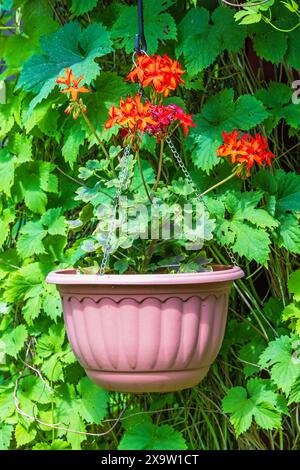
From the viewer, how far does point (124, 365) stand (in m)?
1.58

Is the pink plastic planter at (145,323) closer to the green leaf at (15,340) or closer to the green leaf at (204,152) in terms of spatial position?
the green leaf at (204,152)

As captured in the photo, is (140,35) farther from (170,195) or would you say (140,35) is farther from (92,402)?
(92,402)

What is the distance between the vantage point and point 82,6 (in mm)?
1881

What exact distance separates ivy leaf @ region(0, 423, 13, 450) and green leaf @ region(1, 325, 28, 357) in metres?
0.19

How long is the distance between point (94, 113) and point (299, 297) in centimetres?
67

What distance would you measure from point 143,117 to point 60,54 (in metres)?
0.43

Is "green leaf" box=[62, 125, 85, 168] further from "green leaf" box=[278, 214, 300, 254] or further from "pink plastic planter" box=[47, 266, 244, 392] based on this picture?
"green leaf" box=[278, 214, 300, 254]

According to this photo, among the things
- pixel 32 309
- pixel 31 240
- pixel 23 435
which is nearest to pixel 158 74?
pixel 31 240

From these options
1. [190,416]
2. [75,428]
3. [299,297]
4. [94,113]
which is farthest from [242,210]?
[75,428]

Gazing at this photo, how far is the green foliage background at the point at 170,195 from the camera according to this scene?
1793 millimetres

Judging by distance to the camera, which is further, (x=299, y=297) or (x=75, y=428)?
(x=75, y=428)

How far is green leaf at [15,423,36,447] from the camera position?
2014mm

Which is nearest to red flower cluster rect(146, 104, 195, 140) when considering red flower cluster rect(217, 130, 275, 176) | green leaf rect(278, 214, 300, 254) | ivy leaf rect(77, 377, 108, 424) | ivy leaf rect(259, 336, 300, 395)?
red flower cluster rect(217, 130, 275, 176)
